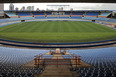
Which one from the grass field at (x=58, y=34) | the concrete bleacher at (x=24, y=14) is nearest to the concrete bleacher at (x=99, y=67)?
the grass field at (x=58, y=34)

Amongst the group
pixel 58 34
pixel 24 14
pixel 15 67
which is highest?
pixel 24 14

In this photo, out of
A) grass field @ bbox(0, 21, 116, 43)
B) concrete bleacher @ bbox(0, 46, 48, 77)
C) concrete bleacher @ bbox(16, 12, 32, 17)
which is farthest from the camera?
concrete bleacher @ bbox(16, 12, 32, 17)

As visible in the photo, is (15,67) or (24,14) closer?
(15,67)

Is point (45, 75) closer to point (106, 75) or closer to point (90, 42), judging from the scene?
point (106, 75)

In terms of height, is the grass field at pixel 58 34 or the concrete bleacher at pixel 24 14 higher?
the concrete bleacher at pixel 24 14

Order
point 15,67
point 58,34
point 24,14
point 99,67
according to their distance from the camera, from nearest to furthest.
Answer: point 99,67 < point 15,67 < point 58,34 < point 24,14

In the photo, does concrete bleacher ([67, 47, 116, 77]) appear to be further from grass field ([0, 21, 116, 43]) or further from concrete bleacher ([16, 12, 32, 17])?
concrete bleacher ([16, 12, 32, 17])

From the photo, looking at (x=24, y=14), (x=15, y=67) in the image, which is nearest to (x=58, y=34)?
(x=15, y=67)

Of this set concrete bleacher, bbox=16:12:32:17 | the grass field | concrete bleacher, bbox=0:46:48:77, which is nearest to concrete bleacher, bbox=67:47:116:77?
concrete bleacher, bbox=0:46:48:77

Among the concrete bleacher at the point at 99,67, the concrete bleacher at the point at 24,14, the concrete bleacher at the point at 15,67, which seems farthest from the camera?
the concrete bleacher at the point at 24,14

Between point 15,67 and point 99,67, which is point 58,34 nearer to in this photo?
point 15,67

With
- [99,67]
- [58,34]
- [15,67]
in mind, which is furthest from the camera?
[58,34]

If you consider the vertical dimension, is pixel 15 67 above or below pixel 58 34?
below

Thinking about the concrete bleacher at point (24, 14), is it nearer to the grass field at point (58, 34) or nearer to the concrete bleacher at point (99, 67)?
the grass field at point (58, 34)
